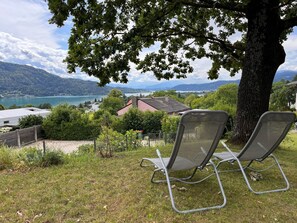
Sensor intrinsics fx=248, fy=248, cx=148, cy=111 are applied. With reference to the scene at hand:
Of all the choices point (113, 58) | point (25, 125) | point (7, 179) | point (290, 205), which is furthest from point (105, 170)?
point (25, 125)

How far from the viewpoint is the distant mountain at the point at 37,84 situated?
338ft

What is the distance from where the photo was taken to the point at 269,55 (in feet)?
20.1

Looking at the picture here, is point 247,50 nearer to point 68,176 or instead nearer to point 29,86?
point 68,176

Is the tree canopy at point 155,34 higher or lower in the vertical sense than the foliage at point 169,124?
higher

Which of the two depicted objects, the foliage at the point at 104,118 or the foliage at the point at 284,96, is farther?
the foliage at the point at 284,96

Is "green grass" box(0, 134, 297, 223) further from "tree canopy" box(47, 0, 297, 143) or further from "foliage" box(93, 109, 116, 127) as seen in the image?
"foliage" box(93, 109, 116, 127)

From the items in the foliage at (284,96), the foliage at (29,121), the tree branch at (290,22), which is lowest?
the foliage at (29,121)

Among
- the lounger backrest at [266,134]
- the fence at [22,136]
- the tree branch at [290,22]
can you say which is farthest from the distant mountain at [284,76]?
the lounger backrest at [266,134]

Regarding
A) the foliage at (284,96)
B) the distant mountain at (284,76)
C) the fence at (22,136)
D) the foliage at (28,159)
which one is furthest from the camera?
the distant mountain at (284,76)

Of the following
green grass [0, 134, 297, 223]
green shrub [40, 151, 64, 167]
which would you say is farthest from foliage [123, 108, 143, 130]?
green grass [0, 134, 297, 223]

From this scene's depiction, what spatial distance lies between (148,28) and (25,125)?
886 inches

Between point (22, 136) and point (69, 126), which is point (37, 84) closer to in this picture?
point (69, 126)

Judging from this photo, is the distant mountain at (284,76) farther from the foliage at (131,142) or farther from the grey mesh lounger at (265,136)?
the grey mesh lounger at (265,136)

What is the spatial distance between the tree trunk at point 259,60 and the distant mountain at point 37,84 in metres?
99.3
